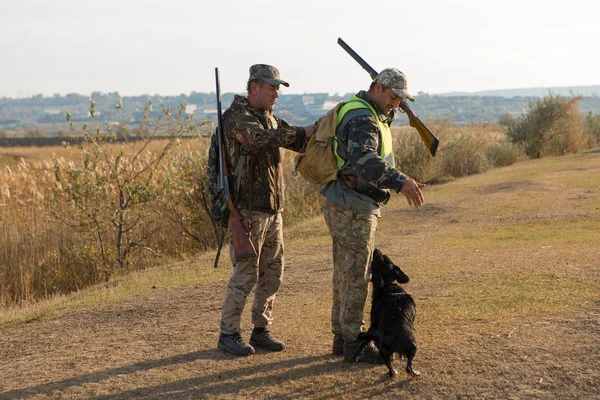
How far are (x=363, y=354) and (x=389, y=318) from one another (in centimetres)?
58

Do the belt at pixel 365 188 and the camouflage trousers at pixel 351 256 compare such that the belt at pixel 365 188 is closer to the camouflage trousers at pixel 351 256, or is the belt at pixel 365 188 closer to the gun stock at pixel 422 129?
the camouflage trousers at pixel 351 256

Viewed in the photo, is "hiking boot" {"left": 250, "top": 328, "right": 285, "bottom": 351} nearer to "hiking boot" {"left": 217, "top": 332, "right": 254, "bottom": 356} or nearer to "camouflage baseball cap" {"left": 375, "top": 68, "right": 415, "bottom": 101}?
"hiking boot" {"left": 217, "top": 332, "right": 254, "bottom": 356}

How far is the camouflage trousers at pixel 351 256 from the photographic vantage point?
5.12m

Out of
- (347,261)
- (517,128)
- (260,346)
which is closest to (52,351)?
(260,346)

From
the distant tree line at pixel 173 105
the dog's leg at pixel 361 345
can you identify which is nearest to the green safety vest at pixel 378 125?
the dog's leg at pixel 361 345

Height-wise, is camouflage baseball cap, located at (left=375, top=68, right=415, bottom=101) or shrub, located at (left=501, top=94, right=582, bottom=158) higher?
camouflage baseball cap, located at (left=375, top=68, right=415, bottom=101)

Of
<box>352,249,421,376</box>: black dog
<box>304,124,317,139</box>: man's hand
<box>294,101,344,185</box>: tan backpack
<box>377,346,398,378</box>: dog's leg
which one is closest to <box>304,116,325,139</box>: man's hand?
<box>304,124,317,139</box>: man's hand

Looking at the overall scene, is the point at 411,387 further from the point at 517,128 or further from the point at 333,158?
the point at 517,128

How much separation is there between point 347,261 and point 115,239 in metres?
8.47

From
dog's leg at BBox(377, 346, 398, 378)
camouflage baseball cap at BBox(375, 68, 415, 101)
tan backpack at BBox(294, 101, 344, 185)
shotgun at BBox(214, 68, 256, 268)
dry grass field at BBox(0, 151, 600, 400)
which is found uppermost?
camouflage baseball cap at BBox(375, 68, 415, 101)

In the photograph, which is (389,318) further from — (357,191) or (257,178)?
(257,178)

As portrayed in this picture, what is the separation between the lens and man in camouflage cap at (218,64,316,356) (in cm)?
532

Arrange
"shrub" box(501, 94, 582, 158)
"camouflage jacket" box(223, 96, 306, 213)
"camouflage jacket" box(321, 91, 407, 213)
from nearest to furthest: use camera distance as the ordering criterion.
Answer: "camouflage jacket" box(321, 91, 407, 213), "camouflage jacket" box(223, 96, 306, 213), "shrub" box(501, 94, 582, 158)

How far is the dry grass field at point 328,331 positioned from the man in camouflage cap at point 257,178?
575mm
